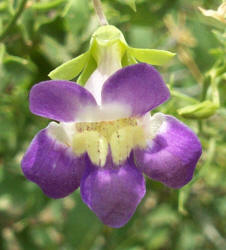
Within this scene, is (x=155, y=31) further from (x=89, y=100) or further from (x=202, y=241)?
(x=89, y=100)

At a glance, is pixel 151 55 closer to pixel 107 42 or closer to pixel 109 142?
pixel 107 42

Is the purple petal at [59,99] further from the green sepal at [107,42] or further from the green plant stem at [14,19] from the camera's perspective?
the green plant stem at [14,19]

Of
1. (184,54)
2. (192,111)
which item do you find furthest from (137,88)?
(184,54)

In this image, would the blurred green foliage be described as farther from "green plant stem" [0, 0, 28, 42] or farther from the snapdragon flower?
the snapdragon flower

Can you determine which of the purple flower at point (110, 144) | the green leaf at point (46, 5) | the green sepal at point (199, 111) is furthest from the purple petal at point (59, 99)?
the green leaf at point (46, 5)

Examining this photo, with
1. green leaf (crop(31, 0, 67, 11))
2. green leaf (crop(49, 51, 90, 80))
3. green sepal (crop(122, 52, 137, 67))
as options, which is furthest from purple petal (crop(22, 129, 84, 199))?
green leaf (crop(31, 0, 67, 11))

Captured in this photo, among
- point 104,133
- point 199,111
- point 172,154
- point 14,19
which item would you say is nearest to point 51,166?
point 104,133

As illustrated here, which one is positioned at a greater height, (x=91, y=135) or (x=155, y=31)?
(x=91, y=135)
